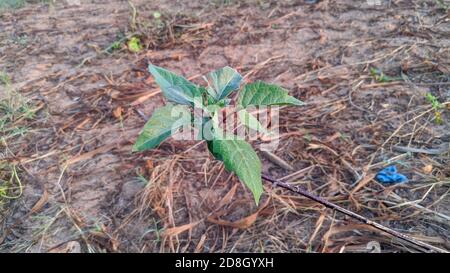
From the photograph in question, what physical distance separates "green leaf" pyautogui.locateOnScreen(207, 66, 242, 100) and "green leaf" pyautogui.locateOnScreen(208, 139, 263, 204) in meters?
0.15

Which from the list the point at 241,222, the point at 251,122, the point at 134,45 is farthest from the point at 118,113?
the point at 251,122

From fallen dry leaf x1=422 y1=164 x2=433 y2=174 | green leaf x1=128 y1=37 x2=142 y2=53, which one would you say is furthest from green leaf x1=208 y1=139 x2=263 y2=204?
green leaf x1=128 y1=37 x2=142 y2=53

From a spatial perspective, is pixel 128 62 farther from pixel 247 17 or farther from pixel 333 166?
pixel 333 166

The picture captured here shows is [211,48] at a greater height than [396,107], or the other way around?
[211,48]

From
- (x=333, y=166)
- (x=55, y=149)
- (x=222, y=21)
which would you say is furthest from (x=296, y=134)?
(x=222, y=21)

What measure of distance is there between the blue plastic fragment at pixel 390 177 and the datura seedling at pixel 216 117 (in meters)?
0.88

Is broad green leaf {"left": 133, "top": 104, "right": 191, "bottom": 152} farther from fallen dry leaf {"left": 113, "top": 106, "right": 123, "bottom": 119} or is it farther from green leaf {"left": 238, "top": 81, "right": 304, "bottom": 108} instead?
fallen dry leaf {"left": 113, "top": 106, "right": 123, "bottom": 119}

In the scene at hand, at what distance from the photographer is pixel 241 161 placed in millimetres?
790

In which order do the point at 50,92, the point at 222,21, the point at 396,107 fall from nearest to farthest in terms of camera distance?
1. the point at 396,107
2. the point at 50,92
3. the point at 222,21

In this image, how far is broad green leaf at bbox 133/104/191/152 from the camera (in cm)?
81

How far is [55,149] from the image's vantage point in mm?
1859

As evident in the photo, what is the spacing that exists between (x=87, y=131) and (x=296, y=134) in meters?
1.09

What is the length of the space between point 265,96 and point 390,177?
940 millimetres

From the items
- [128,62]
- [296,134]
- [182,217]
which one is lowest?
[182,217]
